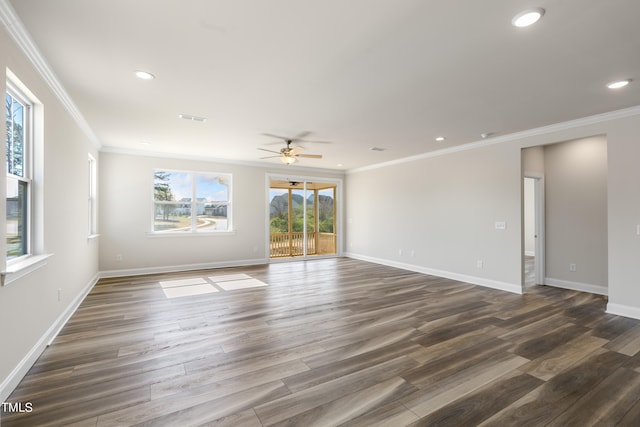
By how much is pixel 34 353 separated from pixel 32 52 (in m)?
2.49

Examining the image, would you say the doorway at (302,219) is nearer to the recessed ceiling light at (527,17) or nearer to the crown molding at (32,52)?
the crown molding at (32,52)

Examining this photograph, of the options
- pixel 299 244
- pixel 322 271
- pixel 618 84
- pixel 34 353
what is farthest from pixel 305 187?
pixel 34 353

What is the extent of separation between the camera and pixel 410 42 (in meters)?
2.37

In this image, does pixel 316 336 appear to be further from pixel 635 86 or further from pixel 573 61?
pixel 635 86

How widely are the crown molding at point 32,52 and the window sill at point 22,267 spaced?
5.38ft

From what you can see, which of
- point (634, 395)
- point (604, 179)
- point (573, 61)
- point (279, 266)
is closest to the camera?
point (634, 395)

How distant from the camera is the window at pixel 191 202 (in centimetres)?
671

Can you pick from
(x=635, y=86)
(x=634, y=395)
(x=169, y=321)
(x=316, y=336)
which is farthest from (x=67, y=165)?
(x=635, y=86)

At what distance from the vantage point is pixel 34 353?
2.59 m

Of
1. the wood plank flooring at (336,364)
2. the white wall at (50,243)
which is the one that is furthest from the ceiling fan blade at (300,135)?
the white wall at (50,243)

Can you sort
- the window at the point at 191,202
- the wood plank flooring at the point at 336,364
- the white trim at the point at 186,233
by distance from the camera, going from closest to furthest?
the wood plank flooring at the point at 336,364 < the white trim at the point at 186,233 < the window at the point at 191,202

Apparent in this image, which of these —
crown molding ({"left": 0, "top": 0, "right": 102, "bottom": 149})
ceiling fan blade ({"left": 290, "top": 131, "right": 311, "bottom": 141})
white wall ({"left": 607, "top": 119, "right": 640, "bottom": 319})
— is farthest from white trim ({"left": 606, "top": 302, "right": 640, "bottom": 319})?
crown molding ({"left": 0, "top": 0, "right": 102, "bottom": 149})

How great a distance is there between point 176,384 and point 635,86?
16.9 ft

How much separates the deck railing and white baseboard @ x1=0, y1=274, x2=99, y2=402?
467cm
